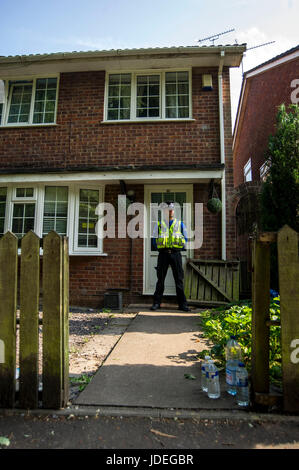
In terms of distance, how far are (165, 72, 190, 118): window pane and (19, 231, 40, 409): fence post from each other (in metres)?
6.46

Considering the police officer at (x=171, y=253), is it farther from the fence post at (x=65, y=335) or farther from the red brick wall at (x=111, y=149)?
the fence post at (x=65, y=335)

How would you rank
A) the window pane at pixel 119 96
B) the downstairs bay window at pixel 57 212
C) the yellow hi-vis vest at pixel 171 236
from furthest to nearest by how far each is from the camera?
the window pane at pixel 119 96, the downstairs bay window at pixel 57 212, the yellow hi-vis vest at pixel 171 236

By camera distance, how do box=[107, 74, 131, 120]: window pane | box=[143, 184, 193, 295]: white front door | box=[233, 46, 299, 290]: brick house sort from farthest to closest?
box=[233, 46, 299, 290]: brick house, box=[107, 74, 131, 120]: window pane, box=[143, 184, 193, 295]: white front door

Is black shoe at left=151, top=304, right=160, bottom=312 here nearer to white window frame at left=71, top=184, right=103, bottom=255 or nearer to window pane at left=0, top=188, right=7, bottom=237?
white window frame at left=71, top=184, right=103, bottom=255

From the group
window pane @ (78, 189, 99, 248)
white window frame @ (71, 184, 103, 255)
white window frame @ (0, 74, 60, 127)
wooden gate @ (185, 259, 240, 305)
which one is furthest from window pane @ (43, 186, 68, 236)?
wooden gate @ (185, 259, 240, 305)

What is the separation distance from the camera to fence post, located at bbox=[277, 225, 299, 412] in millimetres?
2104

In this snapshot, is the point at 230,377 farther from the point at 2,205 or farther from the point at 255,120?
the point at 255,120

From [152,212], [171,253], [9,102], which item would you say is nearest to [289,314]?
[171,253]

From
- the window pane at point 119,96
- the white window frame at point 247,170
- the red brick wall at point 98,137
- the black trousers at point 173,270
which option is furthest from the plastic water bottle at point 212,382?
the white window frame at point 247,170

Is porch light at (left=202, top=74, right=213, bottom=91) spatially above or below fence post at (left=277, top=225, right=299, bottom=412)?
above

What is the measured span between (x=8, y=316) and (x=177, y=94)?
724 centimetres

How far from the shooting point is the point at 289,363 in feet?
6.95

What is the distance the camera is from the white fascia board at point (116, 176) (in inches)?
262

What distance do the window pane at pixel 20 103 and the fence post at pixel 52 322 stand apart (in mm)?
7123
